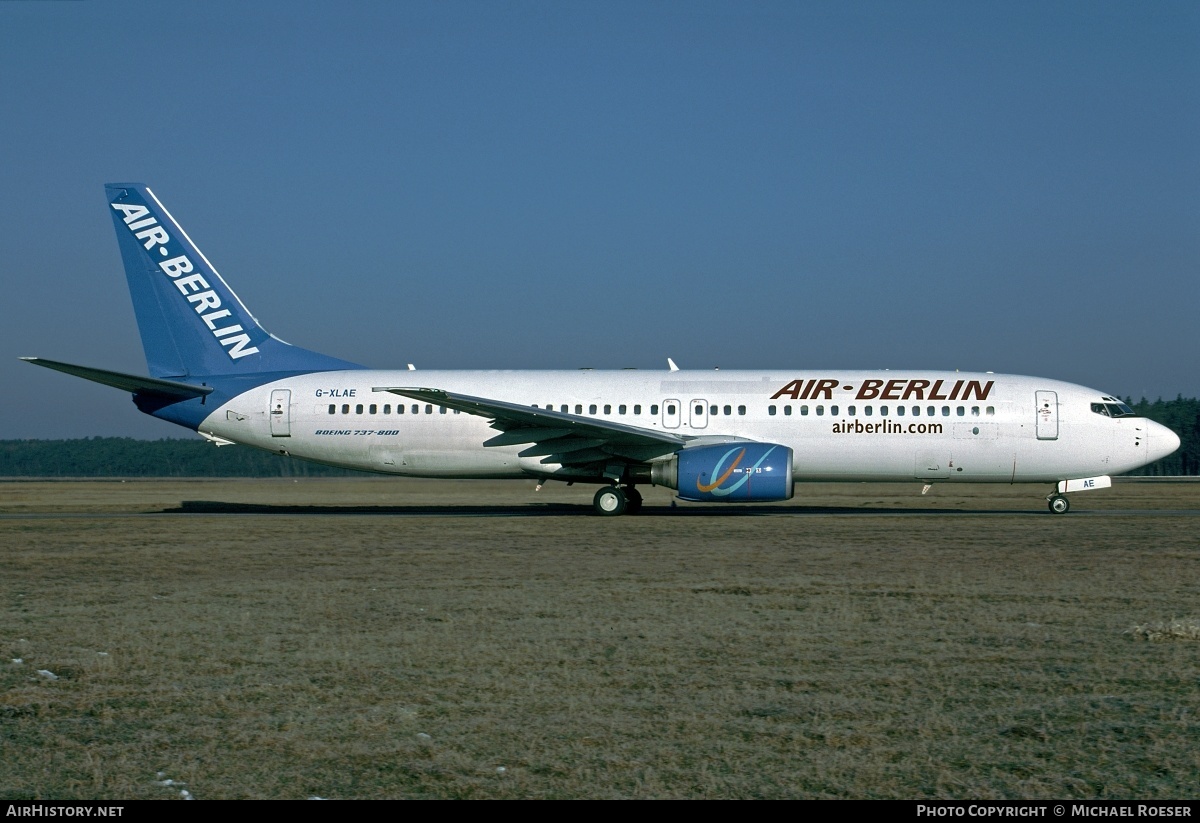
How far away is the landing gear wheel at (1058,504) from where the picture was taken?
25031 millimetres

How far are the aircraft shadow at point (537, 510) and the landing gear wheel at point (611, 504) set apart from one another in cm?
32

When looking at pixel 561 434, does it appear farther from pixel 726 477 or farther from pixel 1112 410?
pixel 1112 410

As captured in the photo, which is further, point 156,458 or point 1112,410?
point 156,458

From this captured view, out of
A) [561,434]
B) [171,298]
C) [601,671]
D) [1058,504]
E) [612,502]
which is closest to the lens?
[601,671]

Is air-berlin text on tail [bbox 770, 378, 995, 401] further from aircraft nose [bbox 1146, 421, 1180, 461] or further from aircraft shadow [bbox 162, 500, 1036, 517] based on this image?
aircraft nose [bbox 1146, 421, 1180, 461]


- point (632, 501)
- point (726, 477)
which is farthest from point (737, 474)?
point (632, 501)

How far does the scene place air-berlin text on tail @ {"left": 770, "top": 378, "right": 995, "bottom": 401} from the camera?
2489 centimetres

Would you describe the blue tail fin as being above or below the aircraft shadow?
above

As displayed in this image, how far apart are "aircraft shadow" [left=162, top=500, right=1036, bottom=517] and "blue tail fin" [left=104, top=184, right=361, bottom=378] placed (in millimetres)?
3632

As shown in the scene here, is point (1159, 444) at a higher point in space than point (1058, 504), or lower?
higher

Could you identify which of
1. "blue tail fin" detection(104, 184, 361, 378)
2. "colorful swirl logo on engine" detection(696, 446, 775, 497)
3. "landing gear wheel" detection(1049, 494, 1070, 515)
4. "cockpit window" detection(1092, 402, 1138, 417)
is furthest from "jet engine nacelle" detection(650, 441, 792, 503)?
"blue tail fin" detection(104, 184, 361, 378)

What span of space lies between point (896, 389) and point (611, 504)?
7181 millimetres

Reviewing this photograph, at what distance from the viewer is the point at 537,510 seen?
26594 millimetres

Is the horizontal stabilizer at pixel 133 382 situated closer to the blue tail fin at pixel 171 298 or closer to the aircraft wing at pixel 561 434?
the blue tail fin at pixel 171 298
